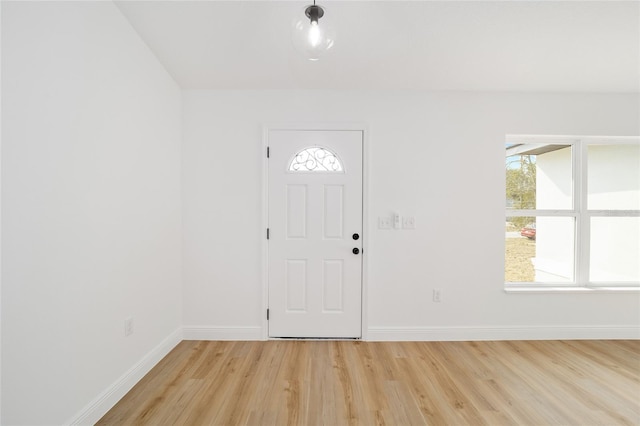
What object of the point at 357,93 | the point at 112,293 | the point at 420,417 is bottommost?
the point at 420,417

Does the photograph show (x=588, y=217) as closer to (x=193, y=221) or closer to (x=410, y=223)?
(x=410, y=223)

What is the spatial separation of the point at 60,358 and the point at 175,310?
1.19 metres

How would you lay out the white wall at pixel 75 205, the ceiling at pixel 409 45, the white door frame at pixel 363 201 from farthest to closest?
the white door frame at pixel 363 201 → the ceiling at pixel 409 45 → the white wall at pixel 75 205

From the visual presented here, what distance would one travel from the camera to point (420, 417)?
1699mm

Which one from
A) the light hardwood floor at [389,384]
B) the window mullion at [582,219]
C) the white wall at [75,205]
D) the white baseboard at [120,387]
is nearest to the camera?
the white wall at [75,205]

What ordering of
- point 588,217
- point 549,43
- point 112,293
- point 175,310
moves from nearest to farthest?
point 112,293 < point 549,43 < point 175,310 < point 588,217

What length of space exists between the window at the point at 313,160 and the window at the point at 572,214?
1879 millimetres

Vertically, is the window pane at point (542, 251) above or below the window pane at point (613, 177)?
below

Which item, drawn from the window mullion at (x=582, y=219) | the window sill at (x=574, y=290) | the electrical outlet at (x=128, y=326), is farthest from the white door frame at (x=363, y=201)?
the window mullion at (x=582, y=219)

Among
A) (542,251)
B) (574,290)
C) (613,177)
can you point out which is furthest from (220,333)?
(613,177)

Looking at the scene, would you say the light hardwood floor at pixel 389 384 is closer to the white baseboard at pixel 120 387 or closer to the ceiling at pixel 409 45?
the white baseboard at pixel 120 387

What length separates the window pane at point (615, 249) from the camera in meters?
2.87

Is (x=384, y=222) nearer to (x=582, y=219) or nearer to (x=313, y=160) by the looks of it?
(x=313, y=160)

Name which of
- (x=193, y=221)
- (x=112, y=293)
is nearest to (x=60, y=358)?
(x=112, y=293)
